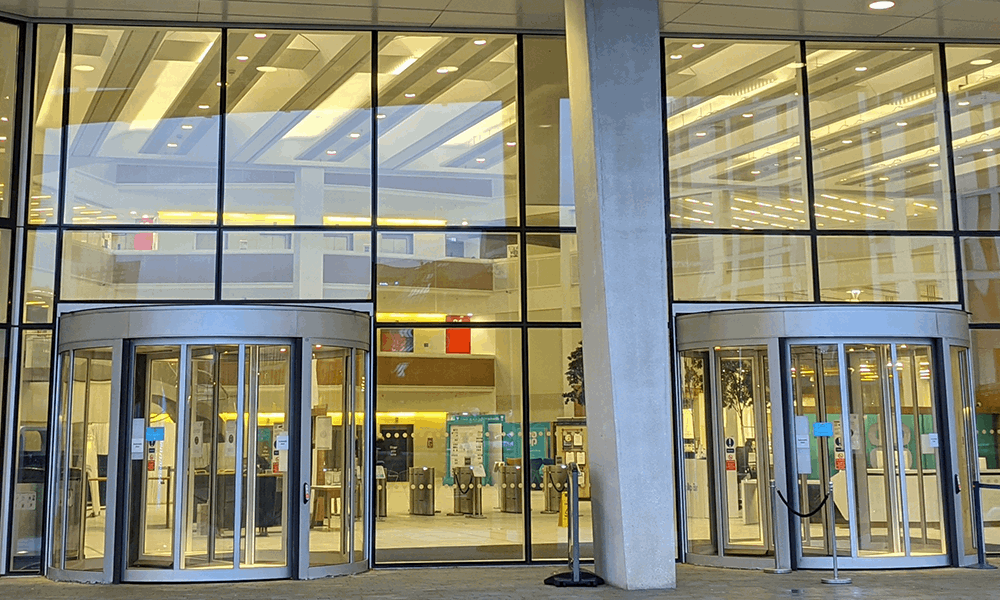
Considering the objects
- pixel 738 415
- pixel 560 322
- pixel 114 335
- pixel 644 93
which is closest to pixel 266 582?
pixel 114 335

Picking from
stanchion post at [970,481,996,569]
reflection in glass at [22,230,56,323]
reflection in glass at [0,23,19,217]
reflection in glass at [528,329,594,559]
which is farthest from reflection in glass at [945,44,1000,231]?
reflection in glass at [0,23,19,217]

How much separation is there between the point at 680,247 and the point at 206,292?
18.8 ft

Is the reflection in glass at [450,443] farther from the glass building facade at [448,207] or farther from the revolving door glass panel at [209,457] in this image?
the revolving door glass panel at [209,457]

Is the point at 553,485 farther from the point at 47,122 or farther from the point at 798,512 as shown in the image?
the point at 47,122

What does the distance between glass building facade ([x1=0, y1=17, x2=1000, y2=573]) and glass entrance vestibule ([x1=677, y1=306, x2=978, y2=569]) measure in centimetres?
86

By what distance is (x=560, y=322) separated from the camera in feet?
42.1

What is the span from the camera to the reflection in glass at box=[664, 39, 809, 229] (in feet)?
44.2

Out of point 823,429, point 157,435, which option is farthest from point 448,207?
point 823,429

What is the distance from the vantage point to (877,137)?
13836 millimetres

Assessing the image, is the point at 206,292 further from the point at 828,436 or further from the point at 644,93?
the point at 828,436

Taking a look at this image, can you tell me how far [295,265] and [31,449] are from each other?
3612 mm

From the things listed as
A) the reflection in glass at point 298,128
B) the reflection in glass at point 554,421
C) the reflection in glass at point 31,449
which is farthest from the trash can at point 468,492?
the reflection in glass at point 31,449

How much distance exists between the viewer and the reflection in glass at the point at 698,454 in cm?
1224

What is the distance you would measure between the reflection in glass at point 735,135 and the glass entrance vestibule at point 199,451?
16.6 feet
